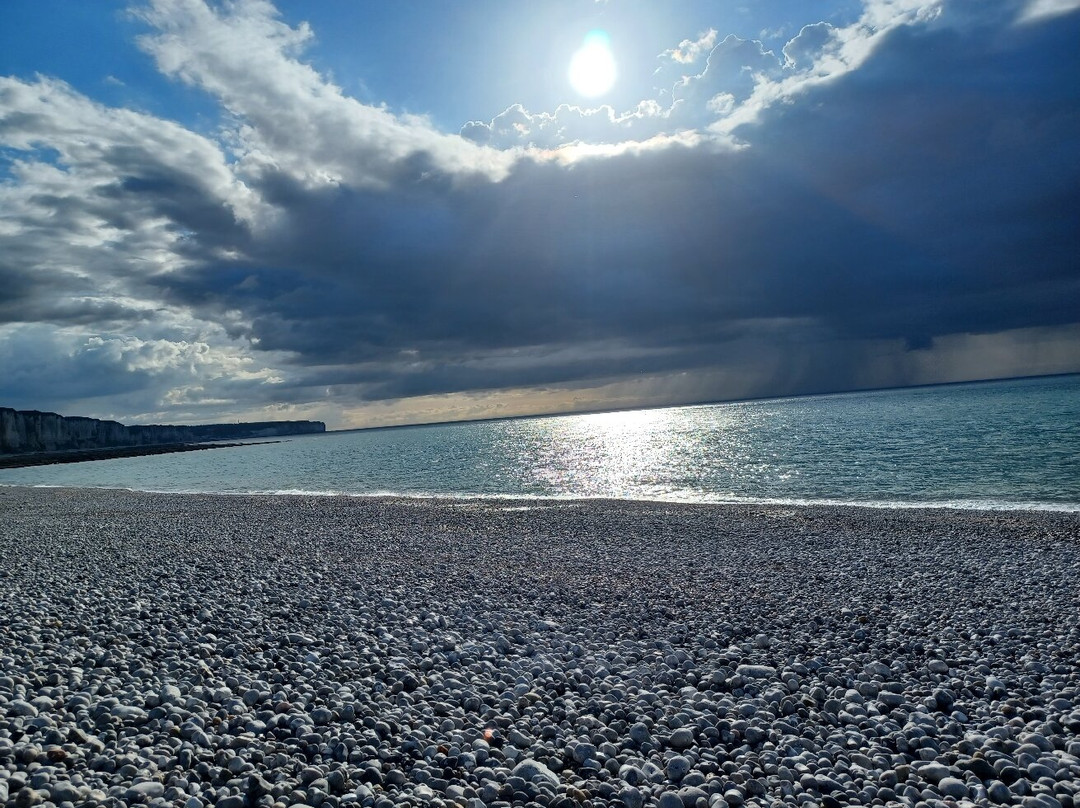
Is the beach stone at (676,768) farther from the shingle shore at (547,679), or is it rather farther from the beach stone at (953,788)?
the beach stone at (953,788)

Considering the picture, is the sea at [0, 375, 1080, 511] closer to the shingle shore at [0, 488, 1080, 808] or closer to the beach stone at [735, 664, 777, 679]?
the shingle shore at [0, 488, 1080, 808]

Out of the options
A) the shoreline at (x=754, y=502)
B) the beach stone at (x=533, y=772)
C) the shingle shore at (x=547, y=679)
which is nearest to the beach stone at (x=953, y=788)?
the shingle shore at (x=547, y=679)

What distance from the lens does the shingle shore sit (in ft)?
17.1

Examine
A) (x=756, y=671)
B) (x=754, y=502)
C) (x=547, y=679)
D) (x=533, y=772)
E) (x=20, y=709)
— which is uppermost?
(x=20, y=709)

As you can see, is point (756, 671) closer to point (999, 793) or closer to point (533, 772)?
point (999, 793)

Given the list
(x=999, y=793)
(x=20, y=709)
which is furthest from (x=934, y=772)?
(x=20, y=709)

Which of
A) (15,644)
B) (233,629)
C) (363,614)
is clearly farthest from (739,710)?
(15,644)

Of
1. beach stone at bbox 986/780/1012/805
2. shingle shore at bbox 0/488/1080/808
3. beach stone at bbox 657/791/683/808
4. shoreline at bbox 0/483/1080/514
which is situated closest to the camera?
beach stone at bbox 657/791/683/808

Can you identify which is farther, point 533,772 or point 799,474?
point 799,474

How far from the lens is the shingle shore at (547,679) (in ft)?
17.1

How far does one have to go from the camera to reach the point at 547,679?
7461 mm

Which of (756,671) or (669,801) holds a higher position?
(669,801)


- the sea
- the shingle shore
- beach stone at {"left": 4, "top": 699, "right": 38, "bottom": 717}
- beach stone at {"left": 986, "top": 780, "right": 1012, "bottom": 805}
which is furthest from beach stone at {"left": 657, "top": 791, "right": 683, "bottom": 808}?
the sea

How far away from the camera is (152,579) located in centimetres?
1337
